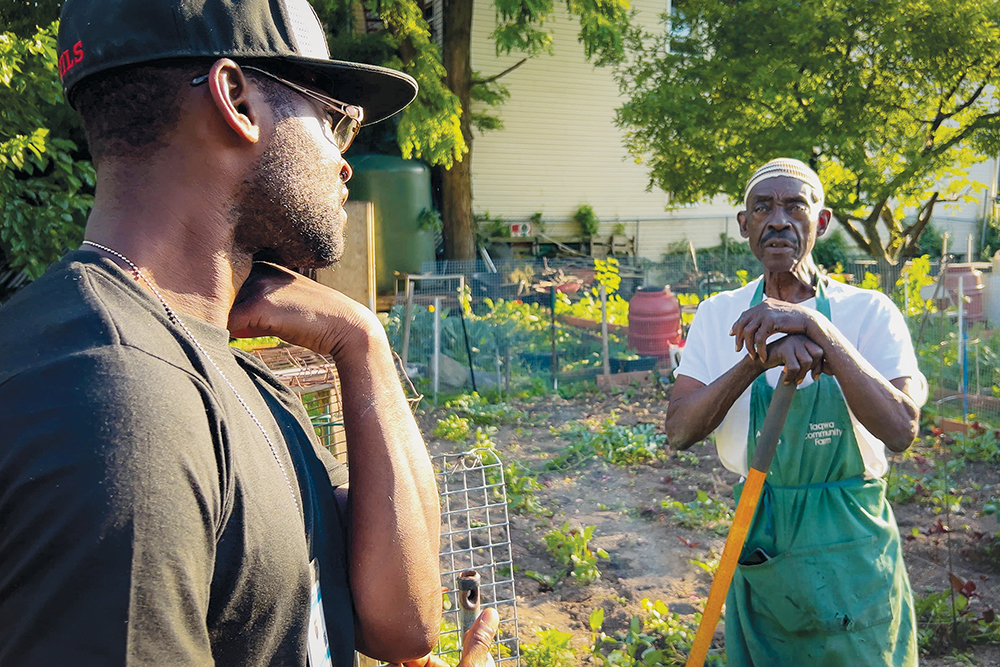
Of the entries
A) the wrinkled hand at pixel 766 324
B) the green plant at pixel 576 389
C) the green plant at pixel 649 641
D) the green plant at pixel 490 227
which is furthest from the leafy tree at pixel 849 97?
the wrinkled hand at pixel 766 324

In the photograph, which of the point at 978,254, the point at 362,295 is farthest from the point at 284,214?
the point at 978,254

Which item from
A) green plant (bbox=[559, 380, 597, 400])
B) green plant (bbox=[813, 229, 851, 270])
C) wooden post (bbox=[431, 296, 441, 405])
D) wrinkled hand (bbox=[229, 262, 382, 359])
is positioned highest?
green plant (bbox=[813, 229, 851, 270])

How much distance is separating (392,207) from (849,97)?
830 cm

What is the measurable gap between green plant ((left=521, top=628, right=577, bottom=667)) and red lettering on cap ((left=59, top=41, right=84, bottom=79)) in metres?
3.03

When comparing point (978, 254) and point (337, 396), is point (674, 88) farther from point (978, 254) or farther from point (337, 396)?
point (978, 254)

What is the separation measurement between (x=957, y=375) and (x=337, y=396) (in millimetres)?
6863

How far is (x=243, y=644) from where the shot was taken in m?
1.03

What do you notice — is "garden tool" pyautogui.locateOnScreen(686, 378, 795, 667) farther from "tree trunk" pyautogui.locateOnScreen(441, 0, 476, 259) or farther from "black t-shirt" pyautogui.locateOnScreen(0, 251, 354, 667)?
"tree trunk" pyautogui.locateOnScreen(441, 0, 476, 259)

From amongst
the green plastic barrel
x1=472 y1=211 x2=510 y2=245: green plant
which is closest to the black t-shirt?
the green plastic barrel

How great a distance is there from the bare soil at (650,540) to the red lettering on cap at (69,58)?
3.36 m

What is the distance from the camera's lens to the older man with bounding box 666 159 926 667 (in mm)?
2170

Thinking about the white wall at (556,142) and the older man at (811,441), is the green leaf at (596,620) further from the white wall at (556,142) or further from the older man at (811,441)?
the white wall at (556,142)

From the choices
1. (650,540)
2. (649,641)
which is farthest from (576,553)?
(649,641)

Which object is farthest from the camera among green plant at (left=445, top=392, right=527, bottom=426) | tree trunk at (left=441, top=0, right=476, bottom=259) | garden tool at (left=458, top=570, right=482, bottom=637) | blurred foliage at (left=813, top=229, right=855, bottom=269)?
blurred foliage at (left=813, top=229, right=855, bottom=269)
